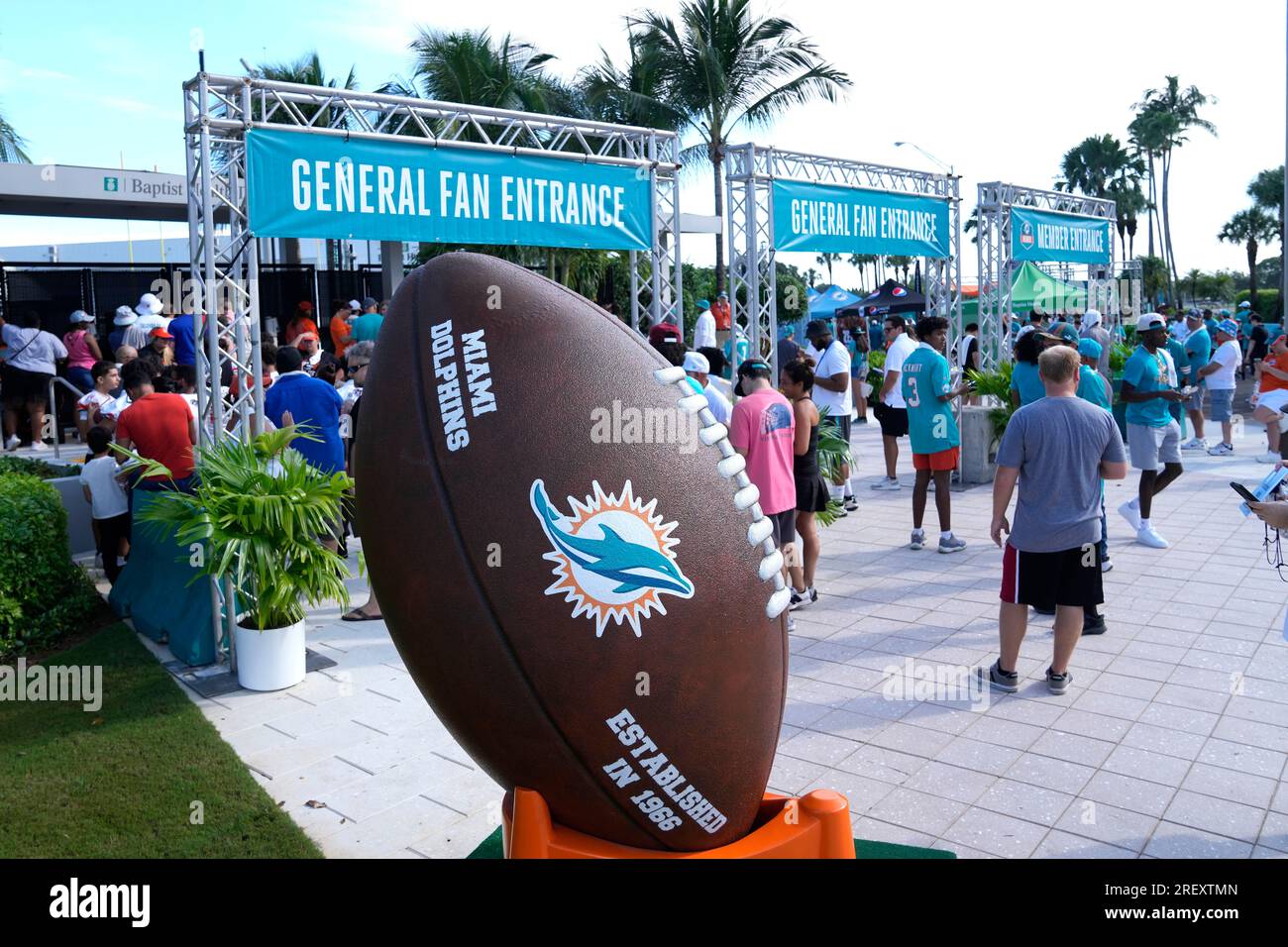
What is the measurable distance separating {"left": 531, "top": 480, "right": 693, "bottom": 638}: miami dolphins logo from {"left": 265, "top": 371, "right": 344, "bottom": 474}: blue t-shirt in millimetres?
5754

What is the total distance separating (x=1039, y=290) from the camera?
17688 mm

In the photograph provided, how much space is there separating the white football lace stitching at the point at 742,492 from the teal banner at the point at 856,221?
28.8ft

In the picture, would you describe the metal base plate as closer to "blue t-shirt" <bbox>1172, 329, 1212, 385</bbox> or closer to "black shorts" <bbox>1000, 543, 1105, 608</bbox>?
"black shorts" <bbox>1000, 543, 1105, 608</bbox>

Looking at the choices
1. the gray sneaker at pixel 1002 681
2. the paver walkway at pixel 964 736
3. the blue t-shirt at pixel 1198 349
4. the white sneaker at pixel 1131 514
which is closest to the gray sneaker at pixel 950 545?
the paver walkway at pixel 964 736

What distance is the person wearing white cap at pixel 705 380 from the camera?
7359 millimetres

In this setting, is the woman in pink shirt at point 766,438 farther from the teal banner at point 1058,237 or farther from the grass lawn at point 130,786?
the teal banner at point 1058,237

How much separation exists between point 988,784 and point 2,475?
24.6 feet

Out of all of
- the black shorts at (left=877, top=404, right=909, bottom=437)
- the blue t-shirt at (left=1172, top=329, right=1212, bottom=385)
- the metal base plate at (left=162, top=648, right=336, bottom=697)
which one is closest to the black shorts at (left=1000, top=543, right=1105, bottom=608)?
the metal base plate at (left=162, top=648, right=336, bottom=697)

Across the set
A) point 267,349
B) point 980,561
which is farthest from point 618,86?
point 980,561

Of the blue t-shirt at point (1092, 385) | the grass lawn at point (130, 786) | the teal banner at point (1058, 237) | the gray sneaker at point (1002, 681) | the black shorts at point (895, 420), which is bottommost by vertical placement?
the grass lawn at point (130, 786)

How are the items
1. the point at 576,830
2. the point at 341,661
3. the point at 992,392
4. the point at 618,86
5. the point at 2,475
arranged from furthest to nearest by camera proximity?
the point at 618,86 < the point at 992,392 < the point at 2,475 < the point at 341,661 < the point at 576,830

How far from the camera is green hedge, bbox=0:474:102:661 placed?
707 cm
